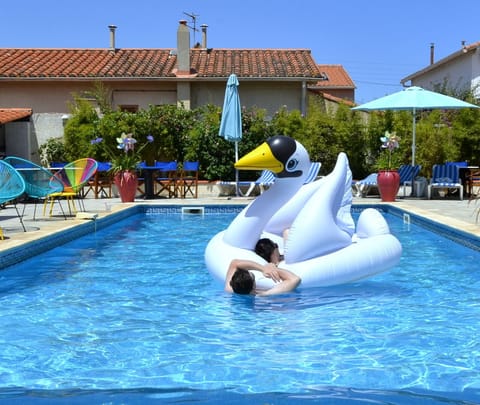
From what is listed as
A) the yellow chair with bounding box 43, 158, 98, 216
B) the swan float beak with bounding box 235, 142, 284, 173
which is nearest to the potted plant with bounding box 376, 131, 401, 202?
the yellow chair with bounding box 43, 158, 98, 216

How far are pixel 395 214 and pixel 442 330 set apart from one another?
24.9 ft

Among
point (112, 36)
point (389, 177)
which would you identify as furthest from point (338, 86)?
point (389, 177)

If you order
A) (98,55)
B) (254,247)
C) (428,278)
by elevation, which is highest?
(98,55)

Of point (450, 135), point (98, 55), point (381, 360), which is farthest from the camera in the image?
point (98, 55)

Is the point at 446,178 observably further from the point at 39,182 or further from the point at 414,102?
the point at 39,182

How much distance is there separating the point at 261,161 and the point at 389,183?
778cm

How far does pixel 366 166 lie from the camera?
17.0 m

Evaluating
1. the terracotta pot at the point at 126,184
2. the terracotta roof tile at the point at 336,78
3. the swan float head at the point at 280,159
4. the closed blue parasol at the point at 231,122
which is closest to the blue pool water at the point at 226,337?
the swan float head at the point at 280,159

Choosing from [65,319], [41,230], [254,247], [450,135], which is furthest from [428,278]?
[450,135]

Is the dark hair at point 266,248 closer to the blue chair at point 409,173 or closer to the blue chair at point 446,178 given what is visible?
the blue chair at point 446,178

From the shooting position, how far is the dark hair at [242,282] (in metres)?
5.20

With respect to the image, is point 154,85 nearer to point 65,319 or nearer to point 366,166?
point 366,166

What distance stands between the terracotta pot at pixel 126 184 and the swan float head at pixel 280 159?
25.8ft

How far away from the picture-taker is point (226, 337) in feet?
13.9
